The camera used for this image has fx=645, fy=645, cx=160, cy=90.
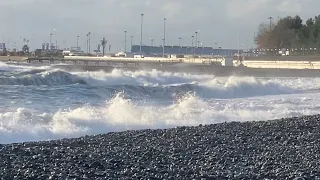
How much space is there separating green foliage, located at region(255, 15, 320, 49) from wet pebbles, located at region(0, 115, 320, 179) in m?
65.2

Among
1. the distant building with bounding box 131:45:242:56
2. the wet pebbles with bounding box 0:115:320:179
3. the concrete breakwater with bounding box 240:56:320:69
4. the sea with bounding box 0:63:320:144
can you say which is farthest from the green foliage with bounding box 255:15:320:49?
the wet pebbles with bounding box 0:115:320:179

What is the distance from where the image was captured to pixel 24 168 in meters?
7.93

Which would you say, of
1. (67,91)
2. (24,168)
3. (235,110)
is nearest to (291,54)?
(67,91)

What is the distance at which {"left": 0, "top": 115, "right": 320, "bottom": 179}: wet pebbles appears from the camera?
7844mm

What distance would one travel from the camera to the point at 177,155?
31.8ft

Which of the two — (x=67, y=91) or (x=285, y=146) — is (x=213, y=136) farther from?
(x=67, y=91)

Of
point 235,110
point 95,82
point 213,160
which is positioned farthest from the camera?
point 95,82

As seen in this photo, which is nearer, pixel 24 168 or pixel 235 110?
pixel 24 168

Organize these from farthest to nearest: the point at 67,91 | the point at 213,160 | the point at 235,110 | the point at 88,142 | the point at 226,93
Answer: the point at 226,93 < the point at 67,91 < the point at 235,110 < the point at 88,142 < the point at 213,160

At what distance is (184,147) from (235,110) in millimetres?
10056

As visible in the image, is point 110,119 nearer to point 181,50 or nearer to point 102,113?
point 102,113

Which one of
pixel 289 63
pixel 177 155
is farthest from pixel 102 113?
pixel 289 63

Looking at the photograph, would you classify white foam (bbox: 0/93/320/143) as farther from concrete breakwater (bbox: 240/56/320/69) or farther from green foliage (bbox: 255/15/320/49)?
green foliage (bbox: 255/15/320/49)

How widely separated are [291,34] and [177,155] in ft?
253
